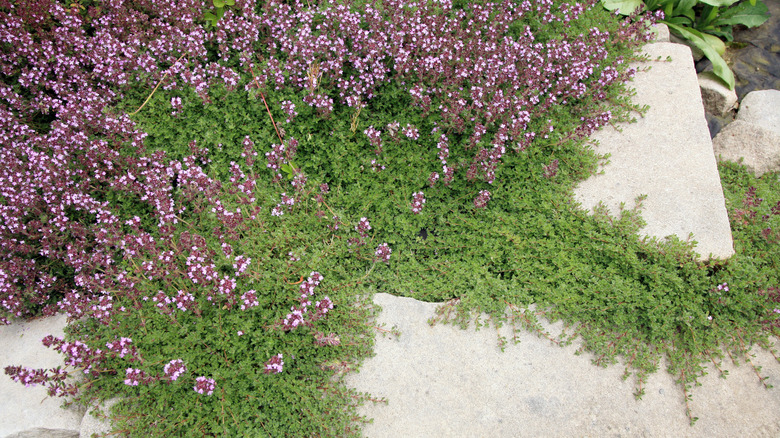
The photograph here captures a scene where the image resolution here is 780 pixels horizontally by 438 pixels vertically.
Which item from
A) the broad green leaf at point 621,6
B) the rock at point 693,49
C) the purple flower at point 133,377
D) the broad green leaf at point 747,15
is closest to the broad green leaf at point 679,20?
the rock at point 693,49

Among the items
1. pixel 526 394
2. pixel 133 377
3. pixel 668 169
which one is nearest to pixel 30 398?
pixel 133 377

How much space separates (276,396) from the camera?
12.8 feet

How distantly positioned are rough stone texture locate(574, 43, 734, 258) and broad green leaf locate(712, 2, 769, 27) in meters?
1.82

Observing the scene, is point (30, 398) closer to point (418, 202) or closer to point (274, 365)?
point (274, 365)

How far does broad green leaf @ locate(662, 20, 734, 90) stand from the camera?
6.28m

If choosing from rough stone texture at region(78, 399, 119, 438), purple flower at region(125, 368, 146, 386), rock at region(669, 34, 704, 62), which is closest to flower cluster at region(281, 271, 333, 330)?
purple flower at region(125, 368, 146, 386)

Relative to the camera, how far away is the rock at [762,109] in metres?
5.83

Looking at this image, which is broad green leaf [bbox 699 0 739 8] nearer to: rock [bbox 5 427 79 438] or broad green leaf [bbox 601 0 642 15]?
broad green leaf [bbox 601 0 642 15]

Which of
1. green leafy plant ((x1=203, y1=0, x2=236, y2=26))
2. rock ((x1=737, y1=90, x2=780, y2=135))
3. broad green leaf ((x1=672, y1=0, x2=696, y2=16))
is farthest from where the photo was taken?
broad green leaf ((x1=672, y1=0, x2=696, y2=16))

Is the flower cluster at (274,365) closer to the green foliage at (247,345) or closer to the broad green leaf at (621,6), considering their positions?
the green foliage at (247,345)

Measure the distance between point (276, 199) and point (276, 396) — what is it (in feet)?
6.31

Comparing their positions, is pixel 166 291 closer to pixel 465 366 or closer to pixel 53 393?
pixel 53 393

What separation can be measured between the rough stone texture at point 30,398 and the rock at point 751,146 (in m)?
7.40

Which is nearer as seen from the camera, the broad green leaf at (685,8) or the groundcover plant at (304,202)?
the groundcover plant at (304,202)
